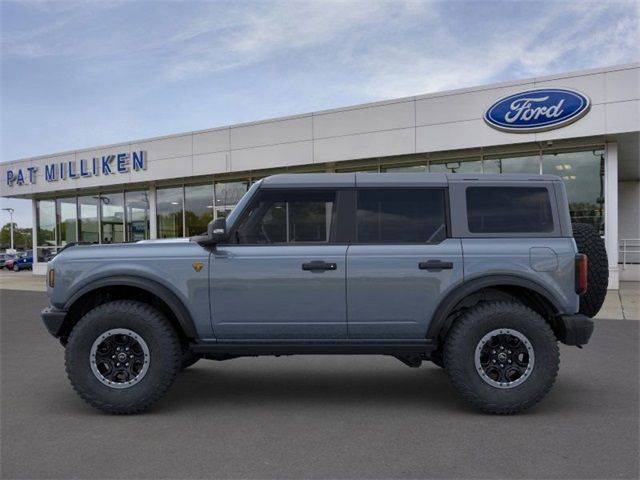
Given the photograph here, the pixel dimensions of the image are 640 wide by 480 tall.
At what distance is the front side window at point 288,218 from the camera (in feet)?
14.8

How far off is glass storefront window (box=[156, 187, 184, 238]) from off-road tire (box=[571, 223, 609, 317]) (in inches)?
688

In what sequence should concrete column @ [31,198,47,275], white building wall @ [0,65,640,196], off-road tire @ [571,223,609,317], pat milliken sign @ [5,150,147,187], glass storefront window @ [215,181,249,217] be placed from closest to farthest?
off-road tire @ [571,223,609,317], white building wall @ [0,65,640,196], glass storefront window @ [215,181,249,217], pat milliken sign @ [5,150,147,187], concrete column @ [31,198,47,275]

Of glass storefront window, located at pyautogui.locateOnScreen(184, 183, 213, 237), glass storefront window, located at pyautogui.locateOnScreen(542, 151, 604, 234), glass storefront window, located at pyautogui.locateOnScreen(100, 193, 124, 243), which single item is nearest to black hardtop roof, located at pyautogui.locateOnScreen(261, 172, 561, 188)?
glass storefront window, located at pyautogui.locateOnScreen(542, 151, 604, 234)

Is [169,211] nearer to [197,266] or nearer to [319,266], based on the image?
[197,266]

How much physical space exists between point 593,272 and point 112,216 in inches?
844

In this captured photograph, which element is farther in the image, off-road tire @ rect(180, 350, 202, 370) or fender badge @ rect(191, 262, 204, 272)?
off-road tire @ rect(180, 350, 202, 370)

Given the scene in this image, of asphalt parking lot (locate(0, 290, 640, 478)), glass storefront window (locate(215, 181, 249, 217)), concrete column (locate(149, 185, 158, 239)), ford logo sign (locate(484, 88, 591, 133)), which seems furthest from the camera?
concrete column (locate(149, 185, 158, 239))

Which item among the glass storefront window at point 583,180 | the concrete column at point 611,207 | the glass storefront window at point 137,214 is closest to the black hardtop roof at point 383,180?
the concrete column at point 611,207

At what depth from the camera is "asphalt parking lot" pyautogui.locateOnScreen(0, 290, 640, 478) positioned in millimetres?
3348

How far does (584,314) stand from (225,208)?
51.2 ft

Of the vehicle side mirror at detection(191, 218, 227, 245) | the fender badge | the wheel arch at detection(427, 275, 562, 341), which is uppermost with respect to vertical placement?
the vehicle side mirror at detection(191, 218, 227, 245)

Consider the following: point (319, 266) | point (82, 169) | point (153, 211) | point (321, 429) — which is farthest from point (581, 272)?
point (82, 169)

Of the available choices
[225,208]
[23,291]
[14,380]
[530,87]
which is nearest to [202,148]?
[225,208]

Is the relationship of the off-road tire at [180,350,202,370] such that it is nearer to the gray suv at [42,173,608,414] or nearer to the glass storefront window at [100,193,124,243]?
the gray suv at [42,173,608,414]
